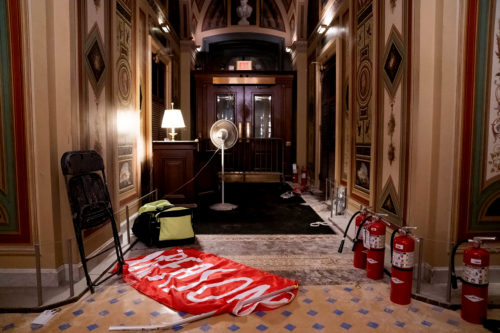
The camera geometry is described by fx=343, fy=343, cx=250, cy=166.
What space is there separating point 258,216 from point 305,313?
10.2 feet

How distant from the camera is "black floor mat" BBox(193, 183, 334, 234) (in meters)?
4.79

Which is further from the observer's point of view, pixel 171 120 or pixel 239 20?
pixel 239 20

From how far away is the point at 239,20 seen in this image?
1115cm

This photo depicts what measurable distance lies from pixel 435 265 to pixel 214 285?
76.0 inches

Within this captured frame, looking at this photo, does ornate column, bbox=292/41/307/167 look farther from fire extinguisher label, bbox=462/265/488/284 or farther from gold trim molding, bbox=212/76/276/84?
fire extinguisher label, bbox=462/265/488/284

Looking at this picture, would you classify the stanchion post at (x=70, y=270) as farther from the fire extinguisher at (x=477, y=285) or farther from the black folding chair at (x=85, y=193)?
the fire extinguisher at (x=477, y=285)

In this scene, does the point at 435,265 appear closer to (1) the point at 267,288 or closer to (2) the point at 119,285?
(1) the point at 267,288

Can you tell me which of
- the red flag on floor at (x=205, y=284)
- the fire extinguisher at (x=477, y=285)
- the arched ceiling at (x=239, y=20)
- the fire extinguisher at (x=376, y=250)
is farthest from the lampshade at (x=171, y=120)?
the arched ceiling at (x=239, y=20)

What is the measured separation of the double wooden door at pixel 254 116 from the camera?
32.2ft

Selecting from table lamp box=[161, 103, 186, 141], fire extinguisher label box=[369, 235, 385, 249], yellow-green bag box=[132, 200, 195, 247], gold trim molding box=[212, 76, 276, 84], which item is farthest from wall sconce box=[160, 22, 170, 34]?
fire extinguisher label box=[369, 235, 385, 249]

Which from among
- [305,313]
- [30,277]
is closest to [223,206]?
[30,277]

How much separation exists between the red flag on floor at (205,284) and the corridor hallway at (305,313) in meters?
0.07

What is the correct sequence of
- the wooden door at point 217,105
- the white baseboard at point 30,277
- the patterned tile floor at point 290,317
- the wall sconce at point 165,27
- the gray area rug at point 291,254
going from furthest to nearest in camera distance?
the wooden door at point 217,105 → the wall sconce at point 165,27 → the gray area rug at point 291,254 → the white baseboard at point 30,277 → the patterned tile floor at point 290,317

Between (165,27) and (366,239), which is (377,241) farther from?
(165,27)
